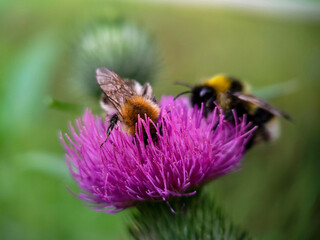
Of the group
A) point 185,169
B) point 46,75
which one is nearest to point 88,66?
point 46,75

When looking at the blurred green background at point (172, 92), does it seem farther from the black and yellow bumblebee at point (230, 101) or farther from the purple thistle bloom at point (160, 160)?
the black and yellow bumblebee at point (230, 101)

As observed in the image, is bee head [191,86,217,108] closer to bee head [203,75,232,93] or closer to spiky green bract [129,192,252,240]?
bee head [203,75,232,93]

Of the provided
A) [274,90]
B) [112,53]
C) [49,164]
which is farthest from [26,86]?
[274,90]

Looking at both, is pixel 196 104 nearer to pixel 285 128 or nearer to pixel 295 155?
pixel 295 155

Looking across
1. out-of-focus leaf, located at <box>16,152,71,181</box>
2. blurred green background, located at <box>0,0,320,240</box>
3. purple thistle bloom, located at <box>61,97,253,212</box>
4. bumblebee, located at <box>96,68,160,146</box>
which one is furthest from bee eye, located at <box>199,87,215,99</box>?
out-of-focus leaf, located at <box>16,152,71,181</box>

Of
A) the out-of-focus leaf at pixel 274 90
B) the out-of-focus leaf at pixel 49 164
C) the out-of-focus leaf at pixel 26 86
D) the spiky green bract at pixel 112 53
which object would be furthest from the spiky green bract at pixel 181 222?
the spiky green bract at pixel 112 53

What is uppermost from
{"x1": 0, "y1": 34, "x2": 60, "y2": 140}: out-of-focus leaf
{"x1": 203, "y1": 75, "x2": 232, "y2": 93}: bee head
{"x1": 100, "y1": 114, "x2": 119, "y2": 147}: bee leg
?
{"x1": 203, "y1": 75, "x2": 232, "y2": 93}: bee head
